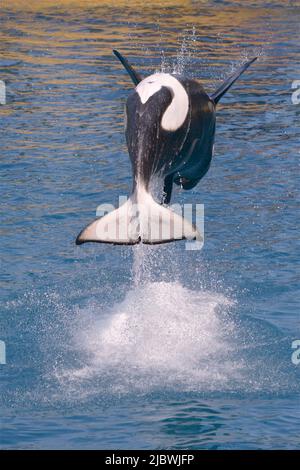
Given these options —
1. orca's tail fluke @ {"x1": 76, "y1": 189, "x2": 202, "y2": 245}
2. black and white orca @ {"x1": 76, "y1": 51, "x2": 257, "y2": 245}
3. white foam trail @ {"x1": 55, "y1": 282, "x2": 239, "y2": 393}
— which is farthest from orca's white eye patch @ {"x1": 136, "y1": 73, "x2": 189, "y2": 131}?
white foam trail @ {"x1": 55, "y1": 282, "x2": 239, "y2": 393}

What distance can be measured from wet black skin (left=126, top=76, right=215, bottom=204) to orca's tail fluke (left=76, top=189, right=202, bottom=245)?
0.99 feet

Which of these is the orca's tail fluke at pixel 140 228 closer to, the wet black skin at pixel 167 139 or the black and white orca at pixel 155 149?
the black and white orca at pixel 155 149

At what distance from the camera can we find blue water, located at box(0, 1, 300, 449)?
844cm

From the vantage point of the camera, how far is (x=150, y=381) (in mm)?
8859

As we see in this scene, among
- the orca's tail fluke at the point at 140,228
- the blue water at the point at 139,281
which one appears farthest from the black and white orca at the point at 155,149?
the blue water at the point at 139,281

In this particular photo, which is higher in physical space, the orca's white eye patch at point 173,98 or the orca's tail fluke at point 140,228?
the orca's white eye patch at point 173,98

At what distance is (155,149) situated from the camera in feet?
26.3

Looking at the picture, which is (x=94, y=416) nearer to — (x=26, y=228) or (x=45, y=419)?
(x=45, y=419)

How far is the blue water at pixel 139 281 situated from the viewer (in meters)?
8.44

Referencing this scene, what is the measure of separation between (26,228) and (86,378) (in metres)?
4.40

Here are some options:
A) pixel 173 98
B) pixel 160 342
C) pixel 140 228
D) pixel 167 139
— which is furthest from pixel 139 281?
pixel 140 228

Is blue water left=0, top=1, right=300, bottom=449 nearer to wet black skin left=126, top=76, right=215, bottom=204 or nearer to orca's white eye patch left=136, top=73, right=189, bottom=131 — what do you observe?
wet black skin left=126, top=76, right=215, bottom=204

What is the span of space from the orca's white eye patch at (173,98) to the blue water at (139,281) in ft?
7.05
